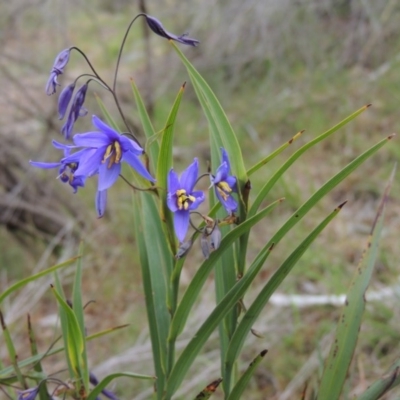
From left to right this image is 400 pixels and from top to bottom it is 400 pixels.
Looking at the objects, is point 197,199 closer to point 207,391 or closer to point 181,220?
point 181,220

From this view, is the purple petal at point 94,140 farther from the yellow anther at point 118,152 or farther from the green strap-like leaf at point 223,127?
the green strap-like leaf at point 223,127

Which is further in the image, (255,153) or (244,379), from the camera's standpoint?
(255,153)

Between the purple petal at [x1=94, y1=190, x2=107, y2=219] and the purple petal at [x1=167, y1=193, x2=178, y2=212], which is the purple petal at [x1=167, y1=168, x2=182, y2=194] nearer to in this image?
the purple petal at [x1=167, y1=193, x2=178, y2=212]

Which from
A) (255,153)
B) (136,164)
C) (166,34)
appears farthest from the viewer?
(255,153)

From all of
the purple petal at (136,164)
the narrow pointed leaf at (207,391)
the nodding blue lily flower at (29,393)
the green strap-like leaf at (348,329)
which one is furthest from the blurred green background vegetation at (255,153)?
the purple petal at (136,164)

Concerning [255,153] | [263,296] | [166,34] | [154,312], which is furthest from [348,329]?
[255,153]

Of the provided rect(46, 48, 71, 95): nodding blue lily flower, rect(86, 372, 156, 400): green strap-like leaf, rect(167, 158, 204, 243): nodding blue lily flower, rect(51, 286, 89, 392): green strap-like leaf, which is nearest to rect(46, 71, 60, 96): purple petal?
rect(46, 48, 71, 95): nodding blue lily flower
